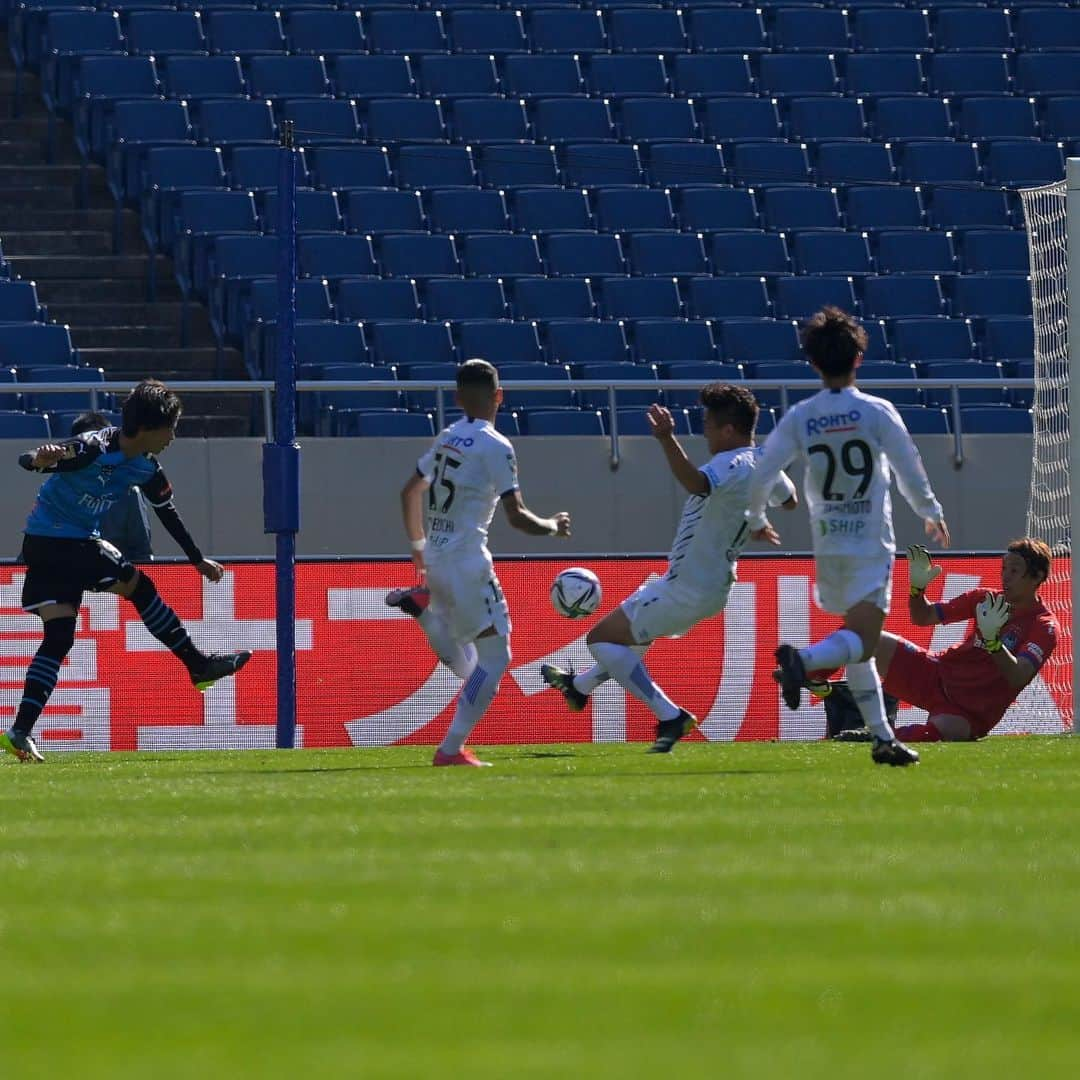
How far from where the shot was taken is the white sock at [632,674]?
357 inches

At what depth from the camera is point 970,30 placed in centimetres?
2198

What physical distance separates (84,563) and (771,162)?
1089 centimetres

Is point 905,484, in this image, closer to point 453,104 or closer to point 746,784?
point 746,784

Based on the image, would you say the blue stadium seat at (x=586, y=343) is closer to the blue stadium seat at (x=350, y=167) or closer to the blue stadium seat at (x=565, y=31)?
the blue stadium seat at (x=350, y=167)

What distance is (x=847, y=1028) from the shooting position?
3.15 metres

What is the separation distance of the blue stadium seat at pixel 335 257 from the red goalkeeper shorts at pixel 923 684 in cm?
771

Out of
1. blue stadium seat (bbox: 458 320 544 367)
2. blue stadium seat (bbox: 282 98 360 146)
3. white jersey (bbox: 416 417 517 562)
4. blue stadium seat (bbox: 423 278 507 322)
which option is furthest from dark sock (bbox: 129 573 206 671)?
blue stadium seat (bbox: 282 98 360 146)

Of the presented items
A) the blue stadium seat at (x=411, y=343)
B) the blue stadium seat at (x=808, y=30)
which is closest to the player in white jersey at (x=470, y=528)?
the blue stadium seat at (x=411, y=343)

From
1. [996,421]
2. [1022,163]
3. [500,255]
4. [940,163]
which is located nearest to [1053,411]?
[996,421]

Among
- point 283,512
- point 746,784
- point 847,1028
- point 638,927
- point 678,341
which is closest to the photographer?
point 847,1028

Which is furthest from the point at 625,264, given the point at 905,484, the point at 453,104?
the point at 905,484

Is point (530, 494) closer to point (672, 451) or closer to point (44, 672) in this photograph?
point (44, 672)

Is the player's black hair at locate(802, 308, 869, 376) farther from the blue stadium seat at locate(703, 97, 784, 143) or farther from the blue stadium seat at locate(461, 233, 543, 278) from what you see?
the blue stadium seat at locate(703, 97, 784, 143)

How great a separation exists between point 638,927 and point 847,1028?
40.9 inches
